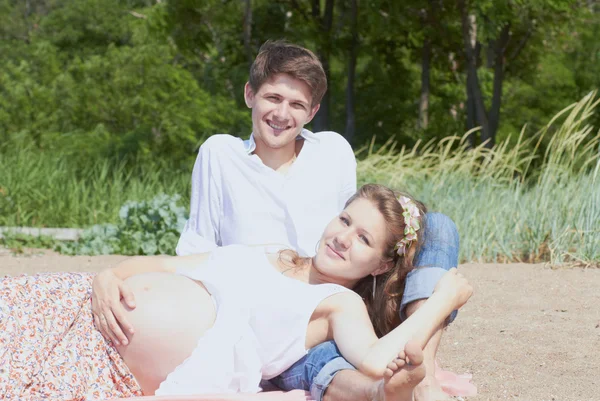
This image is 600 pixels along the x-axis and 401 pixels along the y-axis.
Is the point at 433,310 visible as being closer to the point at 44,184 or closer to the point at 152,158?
the point at 44,184

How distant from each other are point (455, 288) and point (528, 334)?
4.91 ft

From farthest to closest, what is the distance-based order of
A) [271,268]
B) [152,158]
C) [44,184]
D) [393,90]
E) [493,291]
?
[393,90], [152,158], [44,184], [493,291], [271,268]

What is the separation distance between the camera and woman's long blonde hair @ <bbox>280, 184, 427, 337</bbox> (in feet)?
9.87

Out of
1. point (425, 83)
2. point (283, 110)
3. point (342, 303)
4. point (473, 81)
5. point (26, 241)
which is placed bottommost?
point (26, 241)

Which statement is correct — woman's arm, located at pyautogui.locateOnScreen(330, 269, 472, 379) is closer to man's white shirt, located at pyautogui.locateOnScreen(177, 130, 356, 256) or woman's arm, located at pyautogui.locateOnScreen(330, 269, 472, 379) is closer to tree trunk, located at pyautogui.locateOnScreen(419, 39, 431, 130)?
man's white shirt, located at pyautogui.locateOnScreen(177, 130, 356, 256)

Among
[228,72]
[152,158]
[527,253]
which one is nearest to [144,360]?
[527,253]

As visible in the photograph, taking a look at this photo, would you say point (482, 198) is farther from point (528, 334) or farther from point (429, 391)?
point (429, 391)

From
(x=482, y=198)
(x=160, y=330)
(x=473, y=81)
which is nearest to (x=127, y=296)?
(x=160, y=330)

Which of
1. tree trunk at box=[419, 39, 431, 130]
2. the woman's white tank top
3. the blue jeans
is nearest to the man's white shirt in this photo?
the woman's white tank top

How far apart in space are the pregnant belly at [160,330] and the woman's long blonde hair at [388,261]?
0.46 meters

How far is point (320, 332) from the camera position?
114 inches

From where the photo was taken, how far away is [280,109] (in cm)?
336

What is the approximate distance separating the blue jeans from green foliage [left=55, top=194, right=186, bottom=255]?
3930 millimetres

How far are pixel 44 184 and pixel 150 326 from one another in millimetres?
5899
